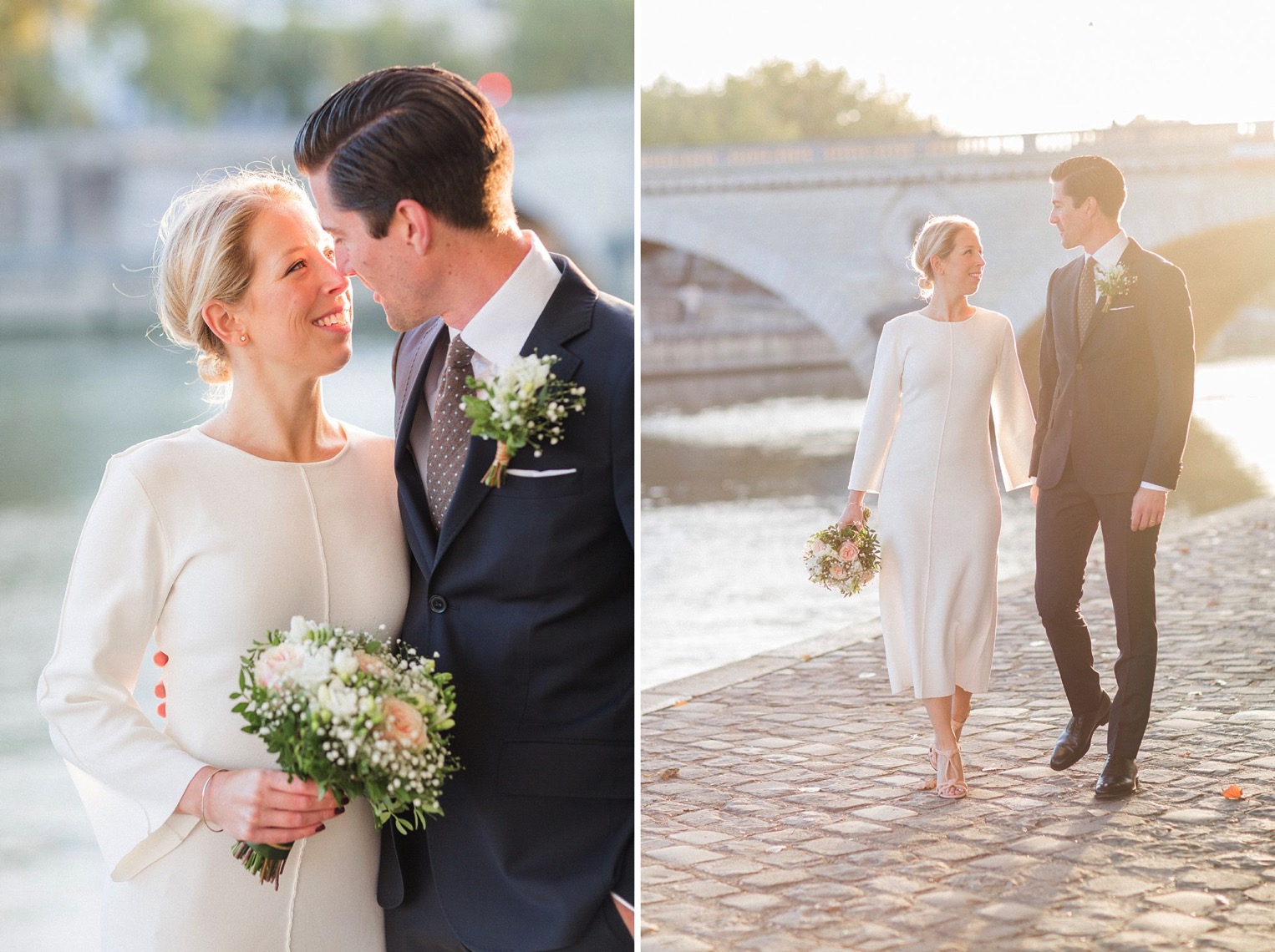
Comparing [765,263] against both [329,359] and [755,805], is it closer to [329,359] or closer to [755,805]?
[755,805]

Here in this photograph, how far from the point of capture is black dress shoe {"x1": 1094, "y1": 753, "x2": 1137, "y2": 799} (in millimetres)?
3135

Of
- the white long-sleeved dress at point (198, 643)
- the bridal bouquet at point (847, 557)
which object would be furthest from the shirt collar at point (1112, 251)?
the white long-sleeved dress at point (198, 643)

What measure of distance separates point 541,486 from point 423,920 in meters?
0.82

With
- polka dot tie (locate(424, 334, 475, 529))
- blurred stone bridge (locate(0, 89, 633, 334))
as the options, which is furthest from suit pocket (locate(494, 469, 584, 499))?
blurred stone bridge (locate(0, 89, 633, 334))

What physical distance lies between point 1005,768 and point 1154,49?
173 centimetres

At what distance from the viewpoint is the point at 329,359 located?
230 centimetres

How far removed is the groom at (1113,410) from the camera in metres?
2.95

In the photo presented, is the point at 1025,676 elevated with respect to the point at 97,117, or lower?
lower

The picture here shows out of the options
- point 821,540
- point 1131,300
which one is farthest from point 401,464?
point 1131,300

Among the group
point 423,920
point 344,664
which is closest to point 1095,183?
point 344,664

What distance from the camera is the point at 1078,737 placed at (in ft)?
10.5

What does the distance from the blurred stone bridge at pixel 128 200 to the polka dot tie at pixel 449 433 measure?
38.4ft

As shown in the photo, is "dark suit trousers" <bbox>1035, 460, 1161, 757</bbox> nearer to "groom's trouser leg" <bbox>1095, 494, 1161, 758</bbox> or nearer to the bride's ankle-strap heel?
"groom's trouser leg" <bbox>1095, 494, 1161, 758</bbox>

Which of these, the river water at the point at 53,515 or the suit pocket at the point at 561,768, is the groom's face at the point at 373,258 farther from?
the suit pocket at the point at 561,768
